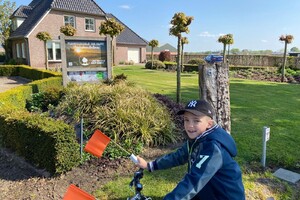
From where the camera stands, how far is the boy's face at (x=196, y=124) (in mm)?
2008

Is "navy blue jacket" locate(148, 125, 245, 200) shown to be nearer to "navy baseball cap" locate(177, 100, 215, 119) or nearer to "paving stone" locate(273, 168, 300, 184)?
"navy baseball cap" locate(177, 100, 215, 119)

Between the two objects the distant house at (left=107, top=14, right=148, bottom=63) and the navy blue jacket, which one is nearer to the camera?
the navy blue jacket

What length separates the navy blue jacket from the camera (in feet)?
5.82

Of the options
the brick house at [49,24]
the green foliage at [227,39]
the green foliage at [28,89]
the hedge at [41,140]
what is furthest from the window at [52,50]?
the hedge at [41,140]

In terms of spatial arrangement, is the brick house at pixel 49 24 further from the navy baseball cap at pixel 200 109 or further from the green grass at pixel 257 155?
the navy baseball cap at pixel 200 109

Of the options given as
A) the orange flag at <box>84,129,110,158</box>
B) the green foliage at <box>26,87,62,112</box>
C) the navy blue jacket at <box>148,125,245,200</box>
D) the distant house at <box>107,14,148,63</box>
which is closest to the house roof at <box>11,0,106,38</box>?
the distant house at <box>107,14,148,63</box>

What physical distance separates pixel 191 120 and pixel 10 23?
108ft

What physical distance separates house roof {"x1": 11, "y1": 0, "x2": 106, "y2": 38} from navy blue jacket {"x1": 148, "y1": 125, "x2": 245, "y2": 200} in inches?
956

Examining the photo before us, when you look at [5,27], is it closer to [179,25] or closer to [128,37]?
[128,37]

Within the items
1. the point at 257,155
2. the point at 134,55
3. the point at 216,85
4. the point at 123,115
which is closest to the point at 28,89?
the point at 123,115

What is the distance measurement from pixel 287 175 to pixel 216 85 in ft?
5.85

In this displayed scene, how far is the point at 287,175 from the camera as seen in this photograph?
153 inches

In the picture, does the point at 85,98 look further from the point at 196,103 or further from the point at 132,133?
the point at 196,103

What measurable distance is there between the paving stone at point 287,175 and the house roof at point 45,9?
23649mm
